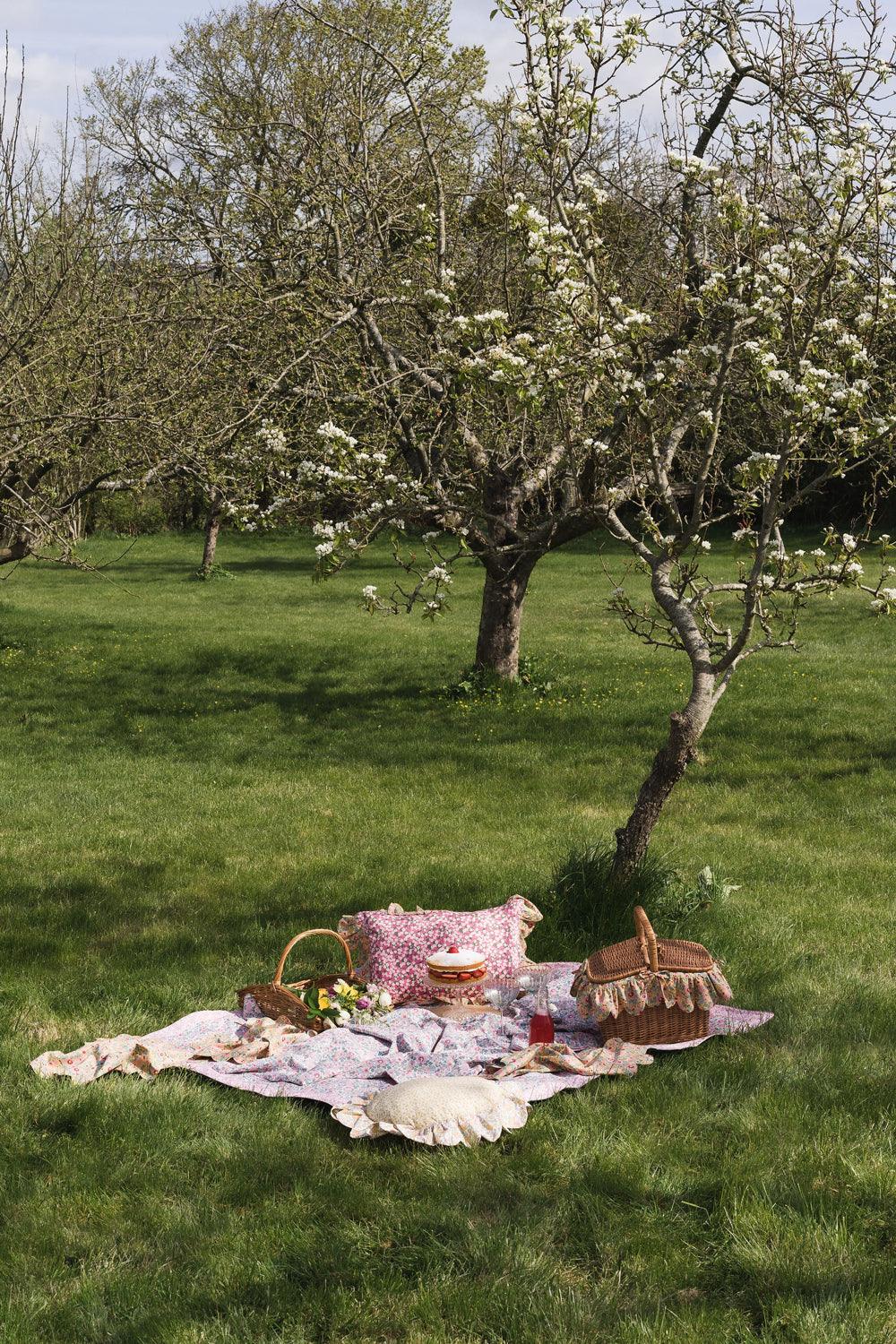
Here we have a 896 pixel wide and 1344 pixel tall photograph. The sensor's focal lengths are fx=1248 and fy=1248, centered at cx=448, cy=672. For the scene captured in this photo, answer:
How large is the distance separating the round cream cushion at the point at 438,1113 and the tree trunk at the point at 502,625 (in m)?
9.31

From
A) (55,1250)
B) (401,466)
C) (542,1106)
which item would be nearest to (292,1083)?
(542,1106)

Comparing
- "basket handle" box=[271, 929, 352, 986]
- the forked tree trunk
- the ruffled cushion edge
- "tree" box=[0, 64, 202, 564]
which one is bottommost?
the ruffled cushion edge

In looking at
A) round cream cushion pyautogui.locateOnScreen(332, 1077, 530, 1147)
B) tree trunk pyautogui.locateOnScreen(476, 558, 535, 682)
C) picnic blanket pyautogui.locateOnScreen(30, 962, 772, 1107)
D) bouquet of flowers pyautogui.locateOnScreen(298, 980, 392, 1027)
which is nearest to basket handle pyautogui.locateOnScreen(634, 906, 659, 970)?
picnic blanket pyautogui.locateOnScreen(30, 962, 772, 1107)

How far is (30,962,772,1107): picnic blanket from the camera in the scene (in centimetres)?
529

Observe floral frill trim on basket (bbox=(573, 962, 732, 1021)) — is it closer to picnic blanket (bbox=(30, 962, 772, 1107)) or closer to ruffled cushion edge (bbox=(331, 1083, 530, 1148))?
picnic blanket (bbox=(30, 962, 772, 1107))

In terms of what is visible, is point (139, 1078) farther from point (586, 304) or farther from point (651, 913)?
point (586, 304)

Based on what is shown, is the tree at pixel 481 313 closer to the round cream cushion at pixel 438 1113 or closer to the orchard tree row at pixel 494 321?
the orchard tree row at pixel 494 321

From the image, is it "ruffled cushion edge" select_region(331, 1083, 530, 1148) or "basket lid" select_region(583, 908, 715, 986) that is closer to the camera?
"ruffled cushion edge" select_region(331, 1083, 530, 1148)

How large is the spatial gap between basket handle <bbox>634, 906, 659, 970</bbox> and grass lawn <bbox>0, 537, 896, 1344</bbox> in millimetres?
451

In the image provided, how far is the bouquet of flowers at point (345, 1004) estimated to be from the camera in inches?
237

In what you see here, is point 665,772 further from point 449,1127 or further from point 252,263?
point 252,263

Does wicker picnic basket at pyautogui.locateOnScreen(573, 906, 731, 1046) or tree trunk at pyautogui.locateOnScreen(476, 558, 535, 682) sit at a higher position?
tree trunk at pyautogui.locateOnScreen(476, 558, 535, 682)

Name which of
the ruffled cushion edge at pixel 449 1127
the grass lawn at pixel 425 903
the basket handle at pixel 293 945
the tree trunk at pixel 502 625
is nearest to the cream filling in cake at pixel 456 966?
the basket handle at pixel 293 945

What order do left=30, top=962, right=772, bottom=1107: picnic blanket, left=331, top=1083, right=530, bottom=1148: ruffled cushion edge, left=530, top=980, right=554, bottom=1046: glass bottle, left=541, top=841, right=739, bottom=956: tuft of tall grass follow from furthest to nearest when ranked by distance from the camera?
left=541, top=841, right=739, bottom=956: tuft of tall grass, left=530, top=980, right=554, bottom=1046: glass bottle, left=30, top=962, right=772, bottom=1107: picnic blanket, left=331, top=1083, right=530, bottom=1148: ruffled cushion edge
